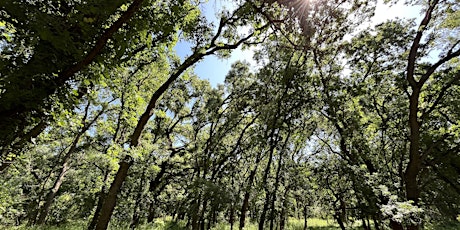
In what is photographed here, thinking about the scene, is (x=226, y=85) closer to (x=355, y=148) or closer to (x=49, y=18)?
(x=355, y=148)

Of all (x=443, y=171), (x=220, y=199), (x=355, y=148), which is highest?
(x=443, y=171)

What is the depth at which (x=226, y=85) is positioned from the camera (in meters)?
12.9

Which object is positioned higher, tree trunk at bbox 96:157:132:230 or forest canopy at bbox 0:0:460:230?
forest canopy at bbox 0:0:460:230

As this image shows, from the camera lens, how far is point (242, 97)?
10734mm

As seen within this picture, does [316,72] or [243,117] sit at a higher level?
[316,72]

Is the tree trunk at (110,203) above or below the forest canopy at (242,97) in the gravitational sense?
below

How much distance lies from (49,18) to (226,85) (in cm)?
1111

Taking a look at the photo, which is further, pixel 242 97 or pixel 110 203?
pixel 242 97

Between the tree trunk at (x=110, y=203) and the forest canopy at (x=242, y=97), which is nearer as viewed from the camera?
the forest canopy at (x=242, y=97)

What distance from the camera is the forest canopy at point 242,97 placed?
7.38 feet

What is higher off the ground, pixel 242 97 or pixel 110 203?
pixel 242 97

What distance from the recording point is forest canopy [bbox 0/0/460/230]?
7.38 ft

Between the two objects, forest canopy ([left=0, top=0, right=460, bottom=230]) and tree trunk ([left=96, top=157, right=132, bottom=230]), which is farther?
tree trunk ([left=96, top=157, right=132, bottom=230])

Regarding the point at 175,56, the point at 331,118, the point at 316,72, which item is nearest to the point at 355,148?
the point at 331,118
